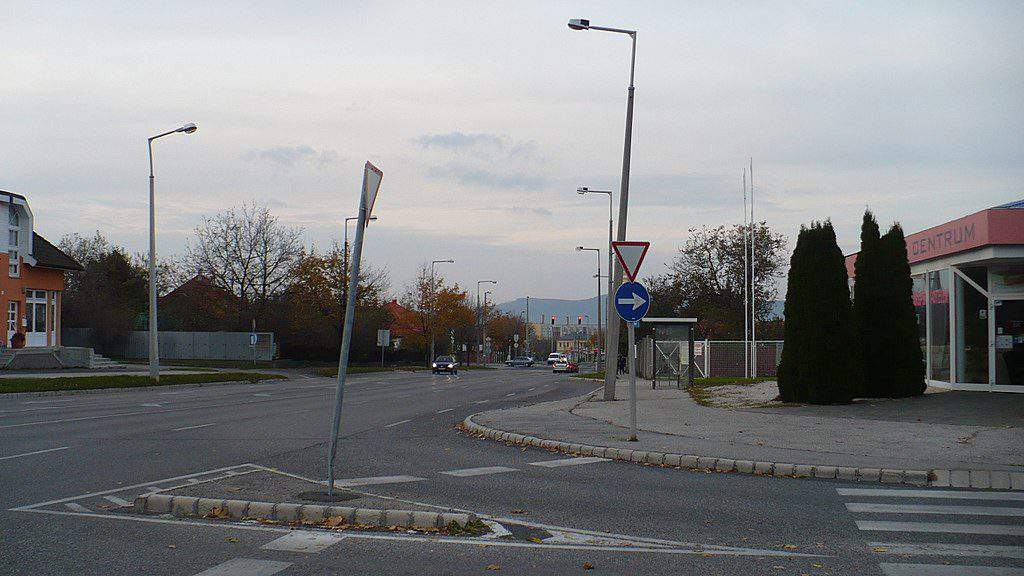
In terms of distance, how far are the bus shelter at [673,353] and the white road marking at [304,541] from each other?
26.7m

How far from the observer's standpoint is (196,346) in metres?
67.3

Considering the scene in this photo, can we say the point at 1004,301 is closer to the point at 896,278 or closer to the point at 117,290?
the point at 896,278

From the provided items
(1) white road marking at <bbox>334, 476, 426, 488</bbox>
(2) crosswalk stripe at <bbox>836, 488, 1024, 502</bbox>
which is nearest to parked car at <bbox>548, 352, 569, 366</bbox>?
(1) white road marking at <bbox>334, 476, 426, 488</bbox>

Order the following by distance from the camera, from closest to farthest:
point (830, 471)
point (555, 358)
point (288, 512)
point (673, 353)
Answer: point (288, 512) < point (830, 471) < point (673, 353) < point (555, 358)

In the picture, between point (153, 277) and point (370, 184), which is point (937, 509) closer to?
point (370, 184)

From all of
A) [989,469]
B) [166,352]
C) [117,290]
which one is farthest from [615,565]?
[117,290]

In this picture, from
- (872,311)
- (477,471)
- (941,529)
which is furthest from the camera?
(872,311)

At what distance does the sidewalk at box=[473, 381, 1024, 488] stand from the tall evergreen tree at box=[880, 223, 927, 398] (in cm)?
60

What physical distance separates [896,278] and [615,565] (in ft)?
59.6

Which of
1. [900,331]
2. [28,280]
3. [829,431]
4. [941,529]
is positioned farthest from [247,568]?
[28,280]

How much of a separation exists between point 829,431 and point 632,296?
15.5ft

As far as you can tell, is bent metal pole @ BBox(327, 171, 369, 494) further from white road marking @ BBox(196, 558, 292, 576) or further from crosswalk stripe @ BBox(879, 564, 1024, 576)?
crosswalk stripe @ BBox(879, 564, 1024, 576)

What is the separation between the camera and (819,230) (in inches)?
870

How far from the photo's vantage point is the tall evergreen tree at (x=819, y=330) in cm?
2114
